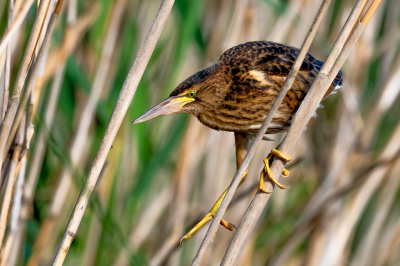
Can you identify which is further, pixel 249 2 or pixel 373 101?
pixel 373 101

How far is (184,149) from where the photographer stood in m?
1.70

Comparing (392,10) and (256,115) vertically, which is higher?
(392,10)

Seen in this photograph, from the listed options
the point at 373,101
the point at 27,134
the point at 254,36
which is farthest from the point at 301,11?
the point at 27,134

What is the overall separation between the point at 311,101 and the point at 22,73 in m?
0.67

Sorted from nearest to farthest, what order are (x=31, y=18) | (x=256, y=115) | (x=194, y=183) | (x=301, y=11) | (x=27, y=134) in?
(x=27, y=134)
(x=256, y=115)
(x=31, y=18)
(x=301, y=11)
(x=194, y=183)

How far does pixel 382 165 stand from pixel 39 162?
1.45 metres

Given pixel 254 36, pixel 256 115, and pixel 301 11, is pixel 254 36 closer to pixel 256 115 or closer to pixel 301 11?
pixel 301 11

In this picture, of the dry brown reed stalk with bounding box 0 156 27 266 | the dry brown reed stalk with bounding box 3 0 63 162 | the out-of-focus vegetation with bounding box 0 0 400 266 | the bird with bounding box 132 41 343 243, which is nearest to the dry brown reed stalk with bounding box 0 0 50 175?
the dry brown reed stalk with bounding box 3 0 63 162

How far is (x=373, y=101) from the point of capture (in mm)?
1801

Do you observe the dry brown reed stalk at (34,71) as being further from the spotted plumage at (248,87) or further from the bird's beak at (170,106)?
the spotted plumage at (248,87)

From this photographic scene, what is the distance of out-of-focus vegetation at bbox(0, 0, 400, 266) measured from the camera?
1591 mm

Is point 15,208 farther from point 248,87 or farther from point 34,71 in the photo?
point 248,87

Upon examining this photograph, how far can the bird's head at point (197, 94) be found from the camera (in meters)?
1.34

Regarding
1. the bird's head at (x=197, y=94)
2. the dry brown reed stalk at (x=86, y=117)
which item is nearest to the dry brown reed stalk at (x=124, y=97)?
the bird's head at (x=197, y=94)
